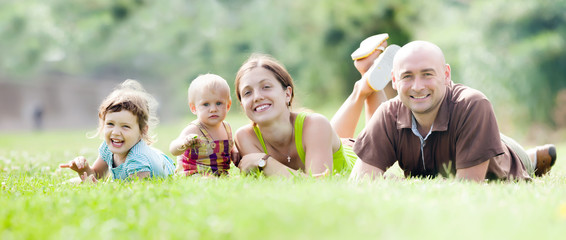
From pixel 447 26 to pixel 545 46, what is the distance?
261 inches

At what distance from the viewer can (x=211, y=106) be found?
4.98 meters

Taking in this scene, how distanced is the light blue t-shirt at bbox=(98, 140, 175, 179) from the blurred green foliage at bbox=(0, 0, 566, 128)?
14.1 meters

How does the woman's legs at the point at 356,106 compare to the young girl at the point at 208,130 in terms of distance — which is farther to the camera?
the woman's legs at the point at 356,106

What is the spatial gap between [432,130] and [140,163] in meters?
2.41

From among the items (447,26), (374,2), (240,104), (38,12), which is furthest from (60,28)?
(240,104)

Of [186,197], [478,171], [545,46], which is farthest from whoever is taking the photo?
[545,46]

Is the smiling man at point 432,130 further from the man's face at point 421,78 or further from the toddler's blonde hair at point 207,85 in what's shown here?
the toddler's blonde hair at point 207,85

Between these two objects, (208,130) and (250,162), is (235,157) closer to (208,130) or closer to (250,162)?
(208,130)

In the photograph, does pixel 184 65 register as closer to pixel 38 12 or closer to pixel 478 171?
pixel 38 12

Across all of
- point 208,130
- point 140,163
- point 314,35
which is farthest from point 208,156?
point 314,35

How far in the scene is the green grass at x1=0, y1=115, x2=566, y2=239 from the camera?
2.46 metres

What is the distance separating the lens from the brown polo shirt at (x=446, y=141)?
4098mm

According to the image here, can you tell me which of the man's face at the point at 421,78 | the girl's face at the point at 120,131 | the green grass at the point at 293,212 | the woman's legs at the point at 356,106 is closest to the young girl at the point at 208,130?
the girl's face at the point at 120,131

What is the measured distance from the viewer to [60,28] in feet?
72.8
